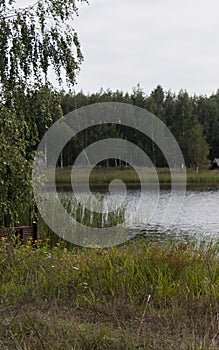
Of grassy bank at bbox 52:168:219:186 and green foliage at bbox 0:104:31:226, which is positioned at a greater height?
green foliage at bbox 0:104:31:226

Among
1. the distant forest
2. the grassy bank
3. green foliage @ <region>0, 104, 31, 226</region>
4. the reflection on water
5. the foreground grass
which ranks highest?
the distant forest

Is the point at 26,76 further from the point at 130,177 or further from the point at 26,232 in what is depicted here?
the point at 130,177

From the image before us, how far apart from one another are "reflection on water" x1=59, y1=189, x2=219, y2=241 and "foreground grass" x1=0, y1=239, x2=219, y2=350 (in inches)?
164

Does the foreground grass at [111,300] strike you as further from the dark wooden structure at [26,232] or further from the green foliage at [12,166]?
the dark wooden structure at [26,232]

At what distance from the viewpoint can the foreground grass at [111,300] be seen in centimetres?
367

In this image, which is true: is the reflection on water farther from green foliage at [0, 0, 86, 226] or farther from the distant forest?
the distant forest

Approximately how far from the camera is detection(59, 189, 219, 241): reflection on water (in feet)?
43.8

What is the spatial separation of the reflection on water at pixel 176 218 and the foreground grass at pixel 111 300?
416 cm

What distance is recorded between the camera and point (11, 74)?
26.9 ft

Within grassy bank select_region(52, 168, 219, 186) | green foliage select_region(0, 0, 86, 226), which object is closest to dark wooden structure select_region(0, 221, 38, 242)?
green foliage select_region(0, 0, 86, 226)

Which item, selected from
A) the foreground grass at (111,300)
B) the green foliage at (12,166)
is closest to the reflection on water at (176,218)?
the green foliage at (12,166)

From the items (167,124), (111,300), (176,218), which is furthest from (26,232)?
(167,124)

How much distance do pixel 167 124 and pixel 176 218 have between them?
1490 inches

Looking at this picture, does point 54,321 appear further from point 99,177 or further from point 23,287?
point 99,177
